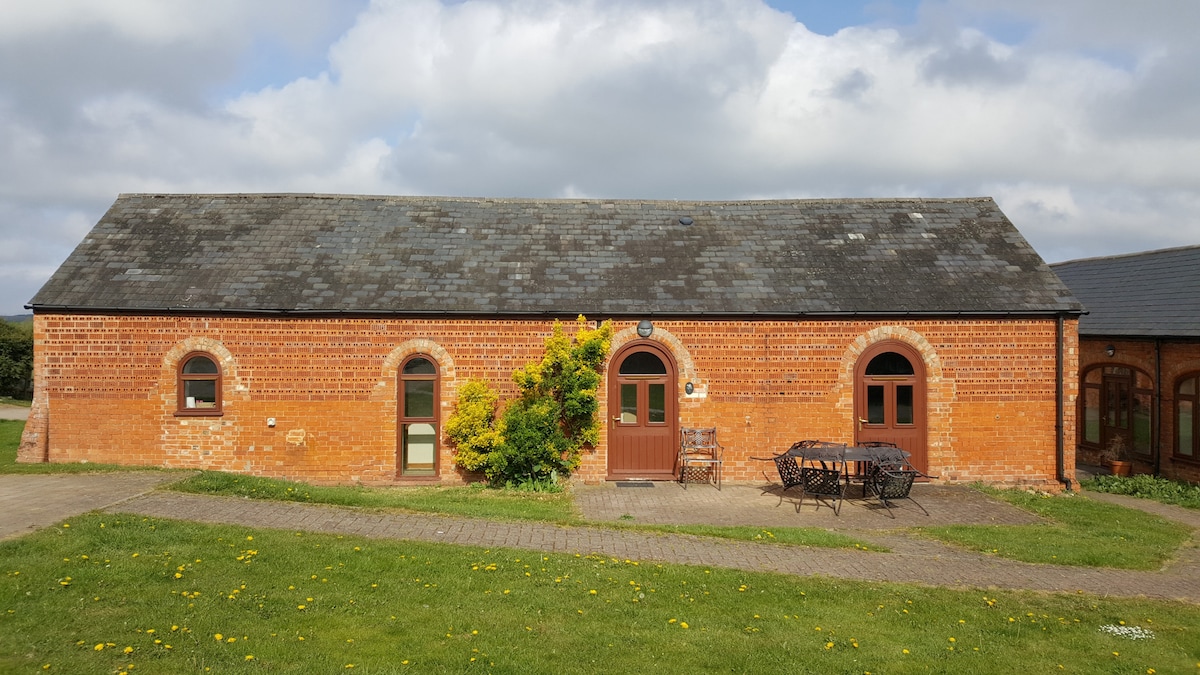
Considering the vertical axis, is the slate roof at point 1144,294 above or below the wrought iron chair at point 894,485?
above

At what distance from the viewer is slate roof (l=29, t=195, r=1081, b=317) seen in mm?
15070

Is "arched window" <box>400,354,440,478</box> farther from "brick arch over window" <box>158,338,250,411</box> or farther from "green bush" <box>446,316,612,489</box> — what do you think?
"brick arch over window" <box>158,338,250,411</box>

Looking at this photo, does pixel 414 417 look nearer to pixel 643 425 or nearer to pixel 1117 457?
pixel 643 425

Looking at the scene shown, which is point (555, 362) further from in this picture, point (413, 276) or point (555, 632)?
point (555, 632)

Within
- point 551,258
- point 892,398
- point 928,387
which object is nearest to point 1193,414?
point 928,387

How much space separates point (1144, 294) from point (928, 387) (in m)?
7.54

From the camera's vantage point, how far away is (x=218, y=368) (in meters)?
14.8

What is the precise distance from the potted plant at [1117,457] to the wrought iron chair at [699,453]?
364 inches

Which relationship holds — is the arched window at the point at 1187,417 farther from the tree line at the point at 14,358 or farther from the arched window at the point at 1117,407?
the tree line at the point at 14,358

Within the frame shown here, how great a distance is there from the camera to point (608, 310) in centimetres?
1498

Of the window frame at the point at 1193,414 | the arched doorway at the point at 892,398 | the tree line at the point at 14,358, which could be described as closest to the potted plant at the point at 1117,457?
the window frame at the point at 1193,414

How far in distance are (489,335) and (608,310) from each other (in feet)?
7.59

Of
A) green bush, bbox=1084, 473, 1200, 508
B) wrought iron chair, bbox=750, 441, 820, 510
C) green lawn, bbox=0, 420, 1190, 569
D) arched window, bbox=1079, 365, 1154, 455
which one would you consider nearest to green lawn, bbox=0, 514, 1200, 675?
green lawn, bbox=0, 420, 1190, 569

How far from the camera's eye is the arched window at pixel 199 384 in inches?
584
